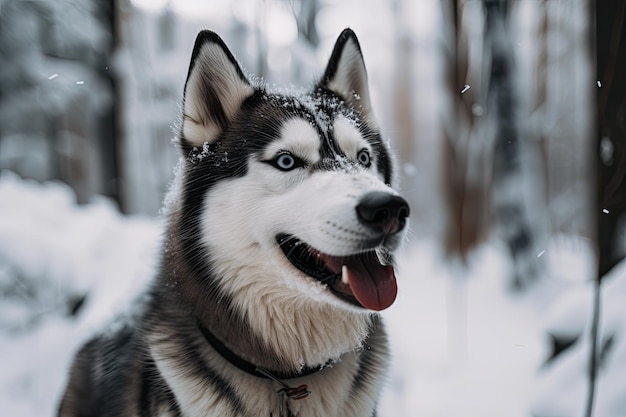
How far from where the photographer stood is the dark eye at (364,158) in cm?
210

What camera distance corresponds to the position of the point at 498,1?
7.50 metres

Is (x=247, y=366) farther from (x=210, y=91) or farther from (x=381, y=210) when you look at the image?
→ (x=210, y=91)

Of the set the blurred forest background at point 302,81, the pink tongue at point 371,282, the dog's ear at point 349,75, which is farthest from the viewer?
the blurred forest background at point 302,81

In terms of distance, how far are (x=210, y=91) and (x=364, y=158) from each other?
707 millimetres

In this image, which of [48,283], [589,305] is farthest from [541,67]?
[48,283]

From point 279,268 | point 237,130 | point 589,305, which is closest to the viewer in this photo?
point 279,268

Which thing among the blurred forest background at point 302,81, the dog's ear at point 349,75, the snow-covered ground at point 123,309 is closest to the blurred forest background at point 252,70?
the blurred forest background at point 302,81

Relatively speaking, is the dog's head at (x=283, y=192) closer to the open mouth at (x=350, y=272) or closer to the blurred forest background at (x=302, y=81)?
the open mouth at (x=350, y=272)

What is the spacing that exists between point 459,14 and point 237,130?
6367 mm

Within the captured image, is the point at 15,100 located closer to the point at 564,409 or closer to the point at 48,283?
the point at 48,283

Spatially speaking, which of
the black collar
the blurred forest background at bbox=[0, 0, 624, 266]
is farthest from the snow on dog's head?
the blurred forest background at bbox=[0, 0, 624, 266]

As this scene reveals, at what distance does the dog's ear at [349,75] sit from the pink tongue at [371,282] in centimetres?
86

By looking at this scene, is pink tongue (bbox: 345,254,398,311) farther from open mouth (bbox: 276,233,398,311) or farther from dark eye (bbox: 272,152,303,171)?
dark eye (bbox: 272,152,303,171)

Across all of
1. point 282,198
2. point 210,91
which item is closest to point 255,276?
point 282,198
